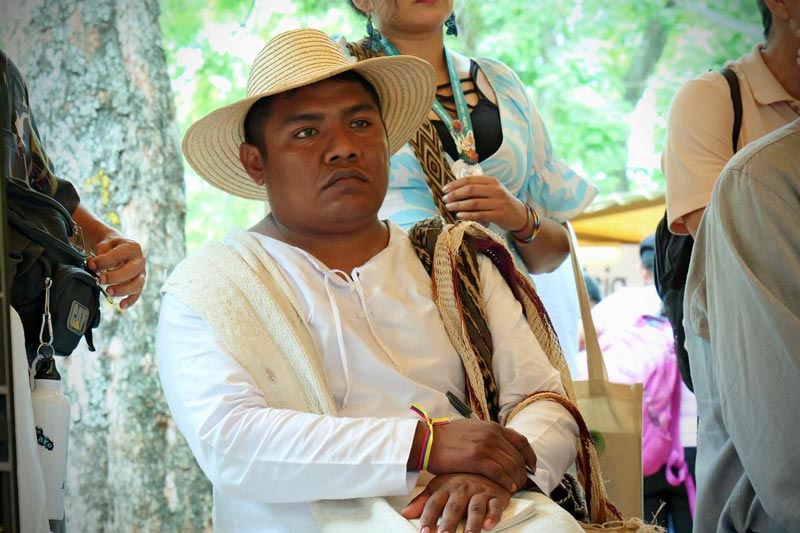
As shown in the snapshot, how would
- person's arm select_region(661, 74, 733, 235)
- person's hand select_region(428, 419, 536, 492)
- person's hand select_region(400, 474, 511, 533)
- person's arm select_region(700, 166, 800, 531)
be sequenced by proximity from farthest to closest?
1. person's arm select_region(661, 74, 733, 235)
2. person's arm select_region(700, 166, 800, 531)
3. person's hand select_region(428, 419, 536, 492)
4. person's hand select_region(400, 474, 511, 533)

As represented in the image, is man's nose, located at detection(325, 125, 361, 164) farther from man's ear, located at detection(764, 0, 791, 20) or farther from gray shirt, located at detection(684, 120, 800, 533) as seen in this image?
man's ear, located at detection(764, 0, 791, 20)

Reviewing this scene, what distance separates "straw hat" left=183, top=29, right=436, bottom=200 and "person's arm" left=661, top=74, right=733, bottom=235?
782mm

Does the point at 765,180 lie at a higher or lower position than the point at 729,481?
higher

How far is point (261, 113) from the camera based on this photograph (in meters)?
2.75

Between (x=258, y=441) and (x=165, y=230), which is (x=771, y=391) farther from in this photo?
(x=165, y=230)

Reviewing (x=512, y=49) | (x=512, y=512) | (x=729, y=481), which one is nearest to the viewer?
(x=512, y=512)

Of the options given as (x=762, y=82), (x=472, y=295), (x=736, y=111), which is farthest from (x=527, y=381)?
(x=762, y=82)

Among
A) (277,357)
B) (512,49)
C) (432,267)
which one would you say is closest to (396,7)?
(432,267)

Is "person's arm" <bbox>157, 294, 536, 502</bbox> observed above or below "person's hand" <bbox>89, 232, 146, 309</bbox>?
below

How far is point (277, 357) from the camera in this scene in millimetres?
2412

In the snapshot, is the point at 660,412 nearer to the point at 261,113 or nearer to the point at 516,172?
the point at 516,172

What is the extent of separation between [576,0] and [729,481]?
913 centimetres

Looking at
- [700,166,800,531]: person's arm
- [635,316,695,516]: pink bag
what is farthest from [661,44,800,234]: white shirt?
[635,316,695,516]: pink bag

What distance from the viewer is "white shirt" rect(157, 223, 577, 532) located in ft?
7.14
